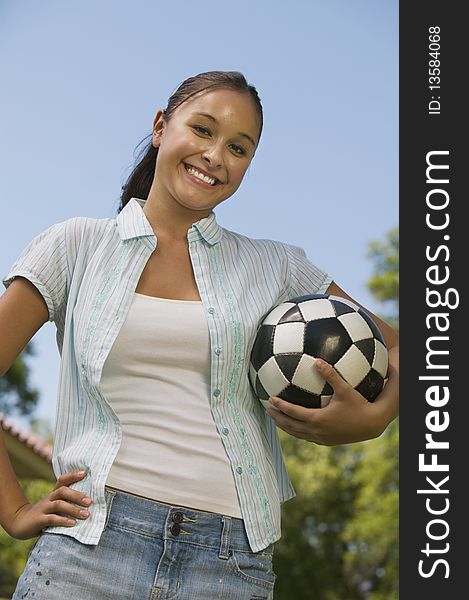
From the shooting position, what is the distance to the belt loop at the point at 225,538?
249 cm

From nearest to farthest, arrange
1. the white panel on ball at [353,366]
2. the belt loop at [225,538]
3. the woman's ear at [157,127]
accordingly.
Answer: the belt loop at [225,538] < the white panel on ball at [353,366] < the woman's ear at [157,127]

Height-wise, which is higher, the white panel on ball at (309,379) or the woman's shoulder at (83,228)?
the woman's shoulder at (83,228)

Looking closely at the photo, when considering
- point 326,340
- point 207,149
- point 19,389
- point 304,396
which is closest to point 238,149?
point 207,149

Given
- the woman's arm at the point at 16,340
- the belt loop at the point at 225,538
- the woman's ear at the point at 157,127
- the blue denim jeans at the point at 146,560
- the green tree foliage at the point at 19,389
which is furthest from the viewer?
the green tree foliage at the point at 19,389

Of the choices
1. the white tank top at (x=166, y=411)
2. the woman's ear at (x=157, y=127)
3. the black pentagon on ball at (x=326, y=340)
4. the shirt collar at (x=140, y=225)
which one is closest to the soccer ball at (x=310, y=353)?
the black pentagon on ball at (x=326, y=340)

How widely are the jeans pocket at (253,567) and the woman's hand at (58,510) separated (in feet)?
1.27

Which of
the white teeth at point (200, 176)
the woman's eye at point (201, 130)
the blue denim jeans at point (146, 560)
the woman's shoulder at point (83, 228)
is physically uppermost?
the woman's eye at point (201, 130)

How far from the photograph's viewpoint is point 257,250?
9.95ft

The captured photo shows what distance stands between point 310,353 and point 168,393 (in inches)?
17.4

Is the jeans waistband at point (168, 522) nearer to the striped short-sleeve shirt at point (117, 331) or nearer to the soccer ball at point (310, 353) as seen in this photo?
the striped short-sleeve shirt at point (117, 331)

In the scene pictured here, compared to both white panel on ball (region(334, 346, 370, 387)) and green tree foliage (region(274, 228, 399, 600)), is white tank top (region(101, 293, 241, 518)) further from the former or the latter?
green tree foliage (region(274, 228, 399, 600))

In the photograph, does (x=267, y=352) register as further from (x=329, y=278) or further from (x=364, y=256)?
(x=364, y=256)

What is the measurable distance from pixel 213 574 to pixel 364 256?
17.5 meters

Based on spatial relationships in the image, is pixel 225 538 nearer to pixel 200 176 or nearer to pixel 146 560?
pixel 146 560
